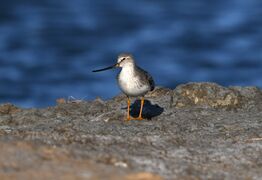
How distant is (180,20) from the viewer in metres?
45.9

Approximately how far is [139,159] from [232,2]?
41.7 meters

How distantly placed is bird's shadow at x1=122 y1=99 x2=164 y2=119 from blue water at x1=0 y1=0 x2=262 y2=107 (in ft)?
48.2

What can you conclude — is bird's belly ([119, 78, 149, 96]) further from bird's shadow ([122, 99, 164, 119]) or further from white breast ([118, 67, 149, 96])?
bird's shadow ([122, 99, 164, 119])

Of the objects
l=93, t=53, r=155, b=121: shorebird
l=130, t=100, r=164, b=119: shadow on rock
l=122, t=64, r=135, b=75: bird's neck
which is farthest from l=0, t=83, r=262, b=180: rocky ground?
l=122, t=64, r=135, b=75: bird's neck

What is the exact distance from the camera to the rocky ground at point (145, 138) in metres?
8.94

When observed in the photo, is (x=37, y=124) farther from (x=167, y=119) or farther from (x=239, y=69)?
(x=239, y=69)

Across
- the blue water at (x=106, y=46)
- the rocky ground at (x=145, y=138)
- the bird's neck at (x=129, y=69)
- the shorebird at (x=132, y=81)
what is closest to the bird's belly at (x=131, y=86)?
the shorebird at (x=132, y=81)

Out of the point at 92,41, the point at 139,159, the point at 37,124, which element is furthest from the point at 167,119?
the point at 92,41

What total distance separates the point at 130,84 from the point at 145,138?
207cm

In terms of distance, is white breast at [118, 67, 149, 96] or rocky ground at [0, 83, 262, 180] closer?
rocky ground at [0, 83, 262, 180]

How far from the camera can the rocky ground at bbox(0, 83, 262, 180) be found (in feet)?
29.3

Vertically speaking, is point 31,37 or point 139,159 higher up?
point 31,37

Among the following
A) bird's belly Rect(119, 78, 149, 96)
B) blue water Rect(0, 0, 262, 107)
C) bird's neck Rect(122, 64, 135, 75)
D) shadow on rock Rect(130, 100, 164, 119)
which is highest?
blue water Rect(0, 0, 262, 107)

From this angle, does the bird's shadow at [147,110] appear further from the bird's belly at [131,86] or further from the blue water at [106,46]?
the blue water at [106,46]
